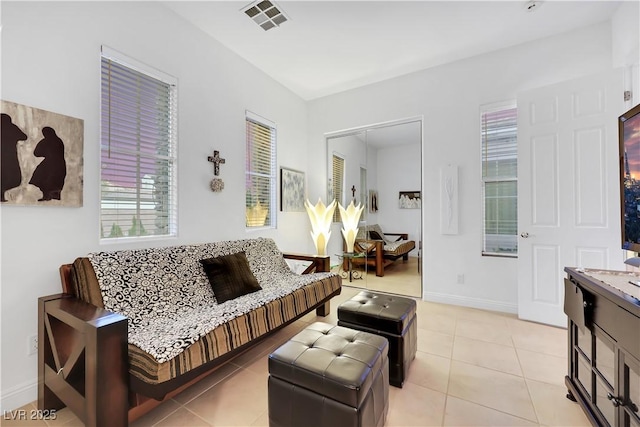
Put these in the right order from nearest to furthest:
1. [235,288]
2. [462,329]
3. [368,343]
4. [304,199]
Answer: [368,343] < [235,288] < [462,329] < [304,199]

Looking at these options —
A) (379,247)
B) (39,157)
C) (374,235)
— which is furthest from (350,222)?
(39,157)

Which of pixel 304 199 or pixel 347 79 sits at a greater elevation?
pixel 347 79

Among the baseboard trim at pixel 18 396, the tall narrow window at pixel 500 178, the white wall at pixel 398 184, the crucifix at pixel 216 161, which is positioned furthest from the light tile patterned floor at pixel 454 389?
the crucifix at pixel 216 161

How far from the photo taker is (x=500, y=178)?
320 cm

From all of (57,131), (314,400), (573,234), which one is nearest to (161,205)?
(57,131)

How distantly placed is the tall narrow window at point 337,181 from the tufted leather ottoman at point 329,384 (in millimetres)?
2982

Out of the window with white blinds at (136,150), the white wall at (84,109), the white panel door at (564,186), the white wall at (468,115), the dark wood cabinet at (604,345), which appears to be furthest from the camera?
the white wall at (468,115)

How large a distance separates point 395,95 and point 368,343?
11.1 ft

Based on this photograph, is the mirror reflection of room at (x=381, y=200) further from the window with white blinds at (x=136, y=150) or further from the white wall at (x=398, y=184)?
the window with white blinds at (x=136, y=150)

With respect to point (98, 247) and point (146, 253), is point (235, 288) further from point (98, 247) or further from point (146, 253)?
point (98, 247)

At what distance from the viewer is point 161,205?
2527 mm

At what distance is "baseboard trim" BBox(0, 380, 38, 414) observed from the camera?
5.35 feet

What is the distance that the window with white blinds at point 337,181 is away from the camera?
4.36m

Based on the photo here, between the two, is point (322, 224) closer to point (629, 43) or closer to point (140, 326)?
point (140, 326)
